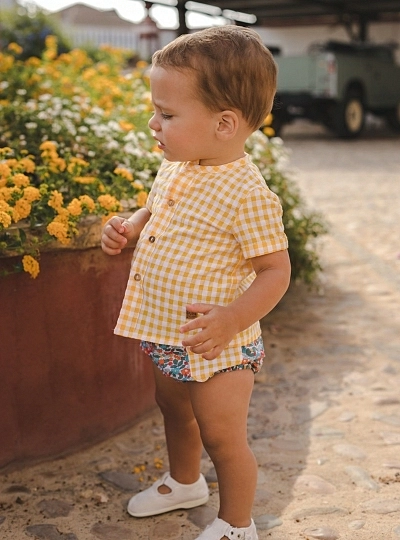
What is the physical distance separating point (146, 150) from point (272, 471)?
1.96 m

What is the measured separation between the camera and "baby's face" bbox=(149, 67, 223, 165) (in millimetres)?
2049

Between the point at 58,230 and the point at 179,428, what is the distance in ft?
2.54

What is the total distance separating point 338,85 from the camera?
1495 centimetres

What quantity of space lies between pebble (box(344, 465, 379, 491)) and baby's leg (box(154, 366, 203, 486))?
24.1 inches

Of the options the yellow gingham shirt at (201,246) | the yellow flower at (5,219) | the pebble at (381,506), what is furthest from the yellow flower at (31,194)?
the pebble at (381,506)

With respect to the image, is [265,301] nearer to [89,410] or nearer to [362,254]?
[89,410]

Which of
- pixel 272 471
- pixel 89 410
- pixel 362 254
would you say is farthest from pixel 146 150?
pixel 362 254

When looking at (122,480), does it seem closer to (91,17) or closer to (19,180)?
(19,180)

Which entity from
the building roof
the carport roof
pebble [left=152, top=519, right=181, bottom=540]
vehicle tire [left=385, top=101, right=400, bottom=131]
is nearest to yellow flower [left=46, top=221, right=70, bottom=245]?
pebble [left=152, top=519, right=181, bottom=540]

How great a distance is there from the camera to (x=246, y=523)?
A: 2.37 metres

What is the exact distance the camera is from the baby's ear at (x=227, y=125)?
2.07 meters

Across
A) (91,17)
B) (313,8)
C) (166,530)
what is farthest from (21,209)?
(91,17)

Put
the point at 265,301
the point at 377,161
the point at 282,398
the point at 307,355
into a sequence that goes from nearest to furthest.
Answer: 1. the point at 265,301
2. the point at 282,398
3. the point at 307,355
4. the point at 377,161

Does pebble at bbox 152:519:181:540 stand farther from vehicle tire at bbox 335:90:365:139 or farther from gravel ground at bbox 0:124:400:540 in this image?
vehicle tire at bbox 335:90:365:139
